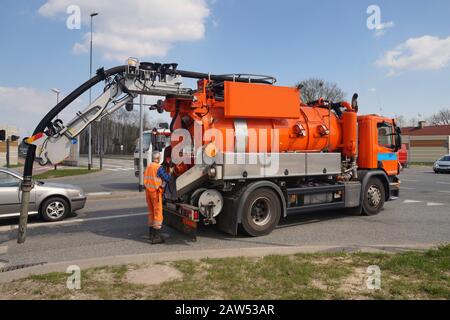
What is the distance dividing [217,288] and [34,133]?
183 inches

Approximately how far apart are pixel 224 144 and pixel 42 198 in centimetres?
479

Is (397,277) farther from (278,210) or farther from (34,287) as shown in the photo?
(34,287)

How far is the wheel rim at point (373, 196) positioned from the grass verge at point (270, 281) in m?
4.39

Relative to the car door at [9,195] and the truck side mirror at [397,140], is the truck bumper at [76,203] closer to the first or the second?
the car door at [9,195]

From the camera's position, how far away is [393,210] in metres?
10.8

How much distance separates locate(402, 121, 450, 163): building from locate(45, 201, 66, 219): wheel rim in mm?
46421

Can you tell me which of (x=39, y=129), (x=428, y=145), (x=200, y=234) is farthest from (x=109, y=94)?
(x=428, y=145)

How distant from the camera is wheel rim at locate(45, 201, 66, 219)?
9125 mm


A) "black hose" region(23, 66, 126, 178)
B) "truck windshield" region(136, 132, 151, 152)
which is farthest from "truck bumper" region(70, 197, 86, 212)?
"truck windshield" region(136, 132, 151, 152)

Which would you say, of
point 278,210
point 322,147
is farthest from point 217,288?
point 322,147

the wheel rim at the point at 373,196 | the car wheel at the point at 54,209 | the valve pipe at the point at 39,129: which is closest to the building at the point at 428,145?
the wheel rim at the point at 373,196

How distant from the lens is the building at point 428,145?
1906 inches

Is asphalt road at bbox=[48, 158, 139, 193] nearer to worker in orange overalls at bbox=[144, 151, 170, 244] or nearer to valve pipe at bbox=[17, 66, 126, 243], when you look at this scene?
valve pipe at bbox=[17, 66, 126, 243]

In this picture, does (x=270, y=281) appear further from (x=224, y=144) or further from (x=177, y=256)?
(x=224, y=144)
